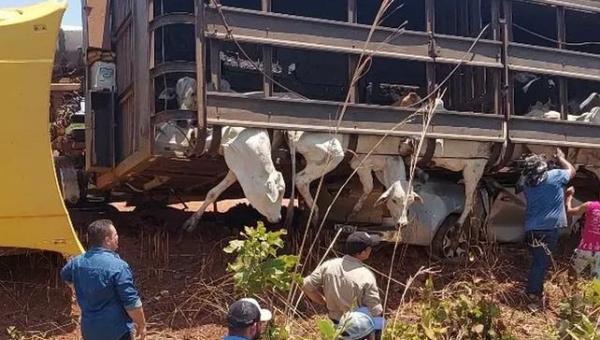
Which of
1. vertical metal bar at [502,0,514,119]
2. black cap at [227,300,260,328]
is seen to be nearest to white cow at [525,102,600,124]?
vertical metal bar at [502,0,514,119]

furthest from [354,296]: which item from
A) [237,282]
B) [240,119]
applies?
[240,119]

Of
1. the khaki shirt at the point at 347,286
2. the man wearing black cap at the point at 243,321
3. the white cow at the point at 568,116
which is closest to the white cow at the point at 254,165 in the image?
the khaki shirt at the point at 347,286

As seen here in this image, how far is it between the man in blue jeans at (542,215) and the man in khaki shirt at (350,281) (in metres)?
3.18

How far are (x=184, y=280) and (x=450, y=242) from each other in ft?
10.1

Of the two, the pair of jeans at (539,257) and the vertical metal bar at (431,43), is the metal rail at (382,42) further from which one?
the pair of jeans at (539,257)

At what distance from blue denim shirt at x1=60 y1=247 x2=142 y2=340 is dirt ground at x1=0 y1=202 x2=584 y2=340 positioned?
1385mm

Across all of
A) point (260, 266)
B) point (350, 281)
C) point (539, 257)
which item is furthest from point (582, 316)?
point (539, 257)

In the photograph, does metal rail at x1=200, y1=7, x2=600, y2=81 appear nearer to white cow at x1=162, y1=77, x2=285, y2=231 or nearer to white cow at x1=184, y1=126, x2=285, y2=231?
white cow at x1=162, y1=77, x2=285, y2=231

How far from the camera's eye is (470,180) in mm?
8742

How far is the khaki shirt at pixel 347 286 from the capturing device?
4867mm

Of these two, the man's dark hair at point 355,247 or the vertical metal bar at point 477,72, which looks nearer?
the man's dark hair at point 355,247

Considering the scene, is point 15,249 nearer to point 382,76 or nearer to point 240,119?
point 240,119

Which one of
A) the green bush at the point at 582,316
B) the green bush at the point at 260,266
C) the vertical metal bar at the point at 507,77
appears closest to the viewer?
the green bush at the point at 582,316

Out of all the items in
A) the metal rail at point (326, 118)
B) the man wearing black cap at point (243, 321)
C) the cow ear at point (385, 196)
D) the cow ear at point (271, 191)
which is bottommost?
the man wearing black cap at point (243, 321)
